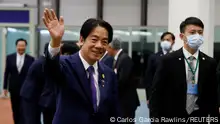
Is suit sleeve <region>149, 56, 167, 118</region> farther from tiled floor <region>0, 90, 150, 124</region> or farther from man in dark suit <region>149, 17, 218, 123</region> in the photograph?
tiled floor <region>0, 90, 150, 124</region>

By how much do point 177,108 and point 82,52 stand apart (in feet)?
4.81

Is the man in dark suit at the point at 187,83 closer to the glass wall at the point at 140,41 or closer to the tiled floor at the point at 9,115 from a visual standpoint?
the tiled floor at the point at 9,115

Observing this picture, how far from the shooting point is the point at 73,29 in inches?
646

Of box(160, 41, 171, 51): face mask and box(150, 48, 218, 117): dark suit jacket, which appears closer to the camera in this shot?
box(150, 48, 218, 117): dark suit jacket

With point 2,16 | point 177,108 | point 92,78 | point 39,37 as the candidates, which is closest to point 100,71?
point 92,78

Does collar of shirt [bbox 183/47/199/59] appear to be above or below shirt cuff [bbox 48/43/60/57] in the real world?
below

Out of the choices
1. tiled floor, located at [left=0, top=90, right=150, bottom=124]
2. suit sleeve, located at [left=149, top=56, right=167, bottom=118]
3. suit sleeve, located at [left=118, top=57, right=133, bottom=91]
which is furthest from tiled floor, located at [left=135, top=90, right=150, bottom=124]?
suit sleeve, located at [left=149, top=56, right=167, bottom=118]

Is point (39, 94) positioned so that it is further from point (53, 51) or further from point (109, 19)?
point (109, 19)

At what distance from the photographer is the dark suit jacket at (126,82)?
21.2 ft

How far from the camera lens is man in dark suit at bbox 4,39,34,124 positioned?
25.8ft

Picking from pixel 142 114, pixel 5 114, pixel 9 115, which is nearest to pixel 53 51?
pixel 142 114

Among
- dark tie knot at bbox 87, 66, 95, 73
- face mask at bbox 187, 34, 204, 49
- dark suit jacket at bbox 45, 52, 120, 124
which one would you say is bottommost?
dark suit jacket at bbox 45, 52, 120, 124

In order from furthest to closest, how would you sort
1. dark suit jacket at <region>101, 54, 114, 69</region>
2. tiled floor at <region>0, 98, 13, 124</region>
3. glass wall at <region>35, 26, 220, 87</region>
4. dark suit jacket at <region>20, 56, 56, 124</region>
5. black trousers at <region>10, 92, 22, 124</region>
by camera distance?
glass wall at <region>35, 26, 220, 87</region> → tiled floor at <region>0, 98, 13, 124</region> → black trousers at <region>10, 92, 22, 124</region> → dark suit jacket at <region>101, 54, 114, 69</region> → dark suit jacket at <region>20, 56, 56, 124</region>

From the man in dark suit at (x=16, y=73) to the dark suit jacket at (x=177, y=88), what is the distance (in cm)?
408
